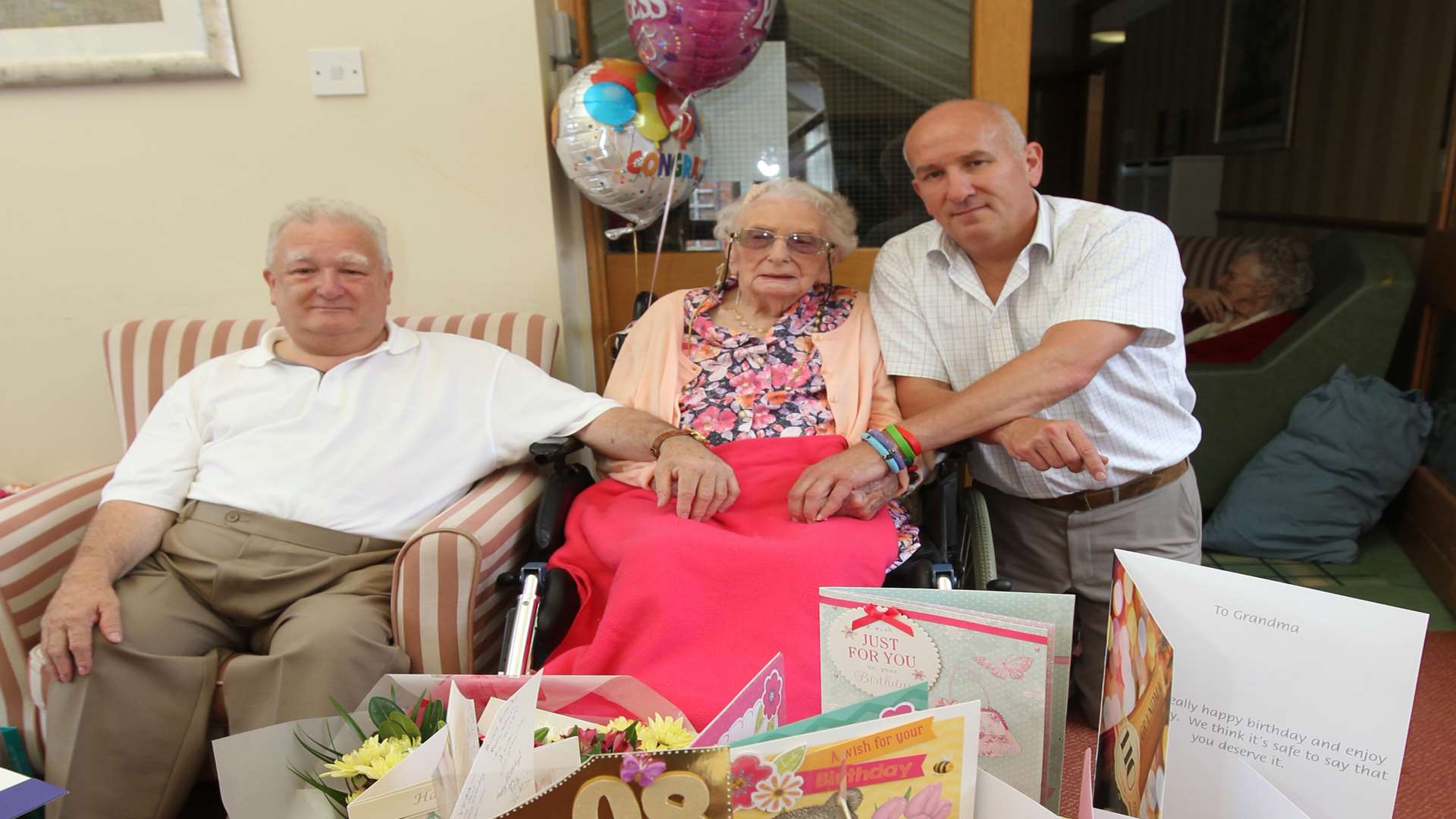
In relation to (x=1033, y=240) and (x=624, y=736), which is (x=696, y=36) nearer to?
(x=1033, y=240)

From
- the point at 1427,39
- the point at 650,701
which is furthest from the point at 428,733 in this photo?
→ the point at 1427,39

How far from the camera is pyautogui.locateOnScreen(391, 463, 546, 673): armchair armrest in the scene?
160 cm

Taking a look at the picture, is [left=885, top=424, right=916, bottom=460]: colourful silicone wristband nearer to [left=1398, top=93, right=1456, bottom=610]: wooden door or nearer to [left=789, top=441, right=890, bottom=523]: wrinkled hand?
[left=789, top=441, right=890, bottom=523]: wrinkled hand

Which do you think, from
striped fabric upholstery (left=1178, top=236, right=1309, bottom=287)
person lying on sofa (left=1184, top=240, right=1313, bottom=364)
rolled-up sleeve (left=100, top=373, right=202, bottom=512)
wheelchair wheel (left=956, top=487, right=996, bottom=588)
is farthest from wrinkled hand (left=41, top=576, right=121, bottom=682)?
striped fabric upholstery (left=1178, top=236, right=1309, bottom=287)

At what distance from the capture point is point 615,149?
2150mm

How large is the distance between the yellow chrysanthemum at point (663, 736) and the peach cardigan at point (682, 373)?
3.32 ft

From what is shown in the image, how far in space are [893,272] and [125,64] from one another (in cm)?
197

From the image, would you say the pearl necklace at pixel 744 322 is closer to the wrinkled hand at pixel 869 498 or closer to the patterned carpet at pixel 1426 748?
the wrinkled hand at pixel 869 498

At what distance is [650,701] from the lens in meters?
1.04

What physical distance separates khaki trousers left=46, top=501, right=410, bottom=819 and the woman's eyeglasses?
39.2 inches

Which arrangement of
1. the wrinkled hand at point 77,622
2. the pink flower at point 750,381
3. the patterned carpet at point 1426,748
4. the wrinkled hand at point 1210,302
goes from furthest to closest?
the wrinkled hand at point 1210,302
the pink flower at point 750,381
the patterned carpet at point 1426,748
the wrinkled hand at point 77,622

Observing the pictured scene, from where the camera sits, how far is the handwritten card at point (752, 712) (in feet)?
2.62

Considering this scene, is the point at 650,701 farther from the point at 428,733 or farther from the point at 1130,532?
the point at 1130,532

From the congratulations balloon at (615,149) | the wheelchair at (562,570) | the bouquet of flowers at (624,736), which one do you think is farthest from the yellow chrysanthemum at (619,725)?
the congratulations balloon at (615,149)
